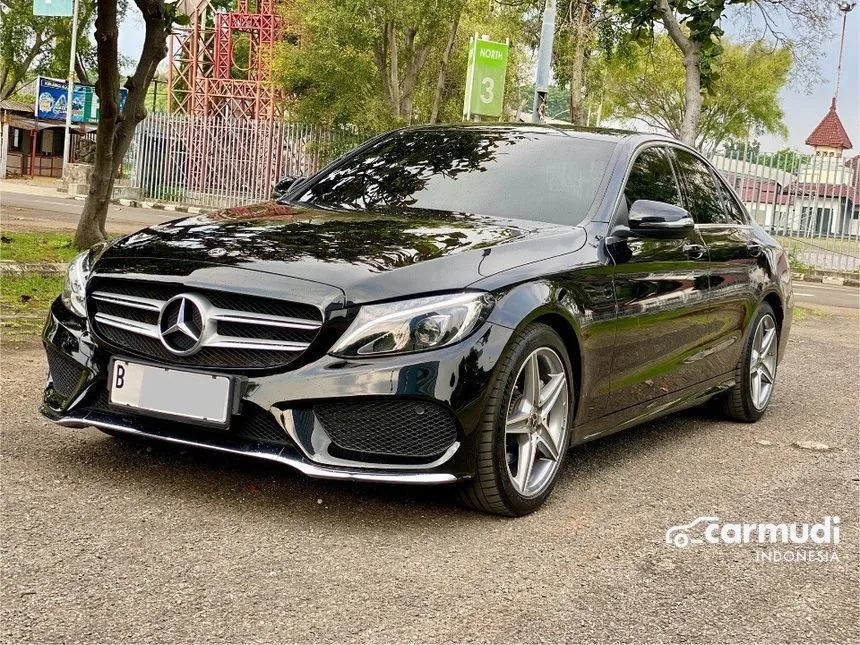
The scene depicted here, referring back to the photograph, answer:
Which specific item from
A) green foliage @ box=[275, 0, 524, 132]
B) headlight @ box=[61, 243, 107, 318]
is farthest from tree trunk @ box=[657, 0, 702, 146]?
headlight @ box=[61, 243, 107, 318]

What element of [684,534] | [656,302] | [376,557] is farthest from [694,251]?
[376,557]

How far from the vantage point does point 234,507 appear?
4062 mm

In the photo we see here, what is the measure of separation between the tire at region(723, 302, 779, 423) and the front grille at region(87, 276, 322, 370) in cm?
341

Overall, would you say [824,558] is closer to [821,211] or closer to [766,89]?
[821,211]

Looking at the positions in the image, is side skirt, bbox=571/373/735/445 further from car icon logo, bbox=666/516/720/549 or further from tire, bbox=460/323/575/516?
car icon logo, bbox=666/516/720/549

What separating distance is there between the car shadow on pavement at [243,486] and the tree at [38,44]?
139 feet

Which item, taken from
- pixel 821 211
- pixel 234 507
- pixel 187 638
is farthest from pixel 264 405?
pixel 821 211

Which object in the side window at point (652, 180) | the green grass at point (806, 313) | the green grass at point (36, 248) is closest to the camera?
the side window at point (652, 180)

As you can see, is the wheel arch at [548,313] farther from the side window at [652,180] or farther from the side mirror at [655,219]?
the side window at [652,180]

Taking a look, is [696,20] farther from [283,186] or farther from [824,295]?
[283,186]

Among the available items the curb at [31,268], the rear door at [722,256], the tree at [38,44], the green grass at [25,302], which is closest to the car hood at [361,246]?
the rear door at [722,256]

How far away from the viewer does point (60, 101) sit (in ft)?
159

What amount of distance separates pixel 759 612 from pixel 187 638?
1724 mm

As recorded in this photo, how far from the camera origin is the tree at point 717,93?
49156 millimetres
